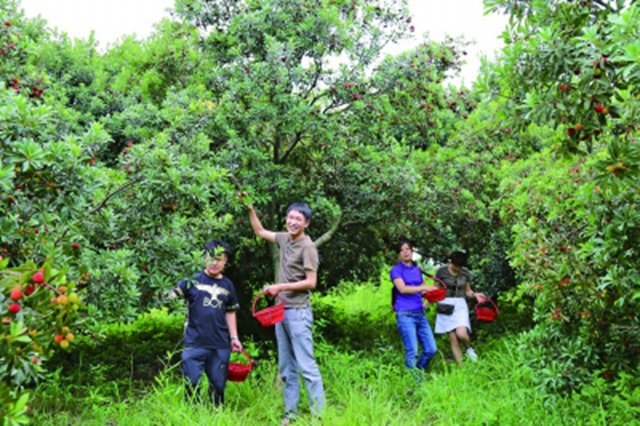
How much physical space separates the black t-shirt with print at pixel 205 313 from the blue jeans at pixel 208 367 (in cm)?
6

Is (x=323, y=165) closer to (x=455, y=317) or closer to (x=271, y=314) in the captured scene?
(x=455, y=317)

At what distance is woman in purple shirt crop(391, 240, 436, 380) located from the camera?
6.84m

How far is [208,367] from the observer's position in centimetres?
546

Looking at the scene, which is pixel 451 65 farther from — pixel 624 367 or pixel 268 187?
pixel 624 367

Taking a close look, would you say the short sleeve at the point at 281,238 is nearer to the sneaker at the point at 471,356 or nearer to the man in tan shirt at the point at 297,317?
the man in tan shirt at the point at 297,317

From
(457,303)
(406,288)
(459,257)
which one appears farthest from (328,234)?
(457,303)

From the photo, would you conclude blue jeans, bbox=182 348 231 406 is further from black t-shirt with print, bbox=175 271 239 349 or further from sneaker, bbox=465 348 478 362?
sneaker, bbox=465 348 478 362

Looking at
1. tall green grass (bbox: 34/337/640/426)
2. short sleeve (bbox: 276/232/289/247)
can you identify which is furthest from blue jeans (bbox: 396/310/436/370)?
short sleeve (bbox: 276/232/289/247)

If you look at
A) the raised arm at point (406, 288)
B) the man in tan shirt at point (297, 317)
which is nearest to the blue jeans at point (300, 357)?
the man in tan shirt at point (297, 317)

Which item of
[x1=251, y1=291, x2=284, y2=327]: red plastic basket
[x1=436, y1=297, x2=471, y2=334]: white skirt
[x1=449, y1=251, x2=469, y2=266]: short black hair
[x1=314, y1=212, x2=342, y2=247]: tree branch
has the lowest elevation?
[x1=436, y1=297, x2=471, y2=334]: white skirt

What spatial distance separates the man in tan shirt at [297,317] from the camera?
16.9 feet

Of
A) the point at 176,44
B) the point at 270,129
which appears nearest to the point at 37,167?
the point at 270,129

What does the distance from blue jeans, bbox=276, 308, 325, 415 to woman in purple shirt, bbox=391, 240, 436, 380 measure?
1863 mm

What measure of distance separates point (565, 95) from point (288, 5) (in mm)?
4138
